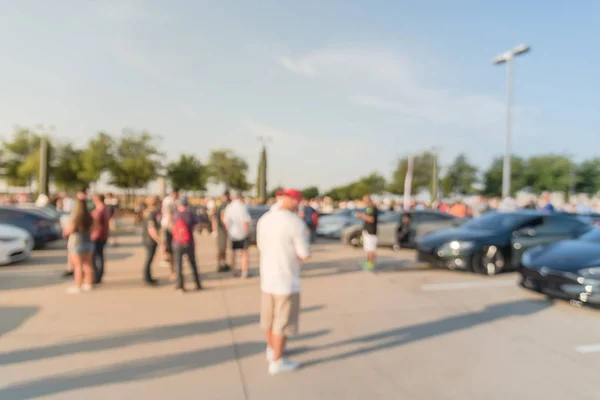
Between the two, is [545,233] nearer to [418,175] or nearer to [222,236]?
[222,236]

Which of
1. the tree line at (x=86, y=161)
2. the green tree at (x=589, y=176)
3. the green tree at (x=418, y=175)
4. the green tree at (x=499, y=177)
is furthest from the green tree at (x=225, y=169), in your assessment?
the green tree at (x=589, y=176)

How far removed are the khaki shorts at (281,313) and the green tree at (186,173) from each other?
38.2 metres

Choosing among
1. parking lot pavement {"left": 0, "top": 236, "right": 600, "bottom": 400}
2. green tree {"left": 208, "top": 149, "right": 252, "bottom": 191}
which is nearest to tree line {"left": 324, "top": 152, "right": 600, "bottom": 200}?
green tree {"left": 208, "top": 149, "right": 252, "bottom": 191}

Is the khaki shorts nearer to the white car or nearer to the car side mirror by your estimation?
the car side mirror

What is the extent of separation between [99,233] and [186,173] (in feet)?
113

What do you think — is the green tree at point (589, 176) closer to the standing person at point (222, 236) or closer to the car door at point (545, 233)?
the car door at point (545, 233)

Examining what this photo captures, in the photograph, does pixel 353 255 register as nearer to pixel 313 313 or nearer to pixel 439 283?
pixel 439 283

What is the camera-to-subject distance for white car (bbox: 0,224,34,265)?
10.1 m

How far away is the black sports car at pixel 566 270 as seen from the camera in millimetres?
6234

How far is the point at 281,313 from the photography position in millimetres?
4098

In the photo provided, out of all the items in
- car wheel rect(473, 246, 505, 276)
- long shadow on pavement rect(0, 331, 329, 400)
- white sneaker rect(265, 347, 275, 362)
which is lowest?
long shadow on pavement rect(0, 331, 329, 400)

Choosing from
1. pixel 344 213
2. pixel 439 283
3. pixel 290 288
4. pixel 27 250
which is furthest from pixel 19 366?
pixel 344 213

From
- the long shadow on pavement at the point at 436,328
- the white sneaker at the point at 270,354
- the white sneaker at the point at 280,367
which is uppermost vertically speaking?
the white sneaker at the point at 270,354

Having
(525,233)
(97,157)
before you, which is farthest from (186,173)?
(525,233)
